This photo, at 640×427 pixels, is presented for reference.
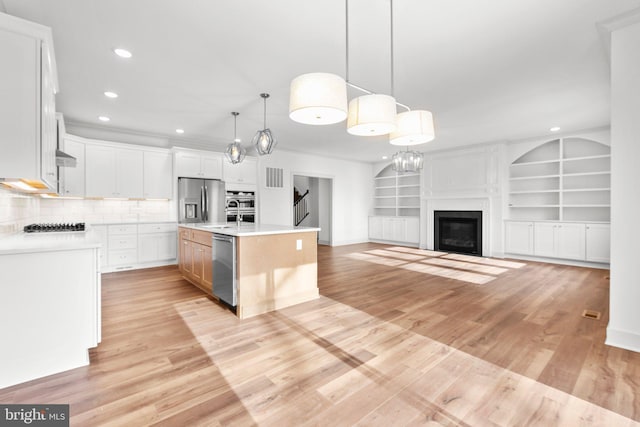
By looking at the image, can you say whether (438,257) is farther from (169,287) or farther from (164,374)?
(164,374)

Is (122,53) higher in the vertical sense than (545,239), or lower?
higher

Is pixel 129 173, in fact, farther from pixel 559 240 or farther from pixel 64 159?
pixel 559 240

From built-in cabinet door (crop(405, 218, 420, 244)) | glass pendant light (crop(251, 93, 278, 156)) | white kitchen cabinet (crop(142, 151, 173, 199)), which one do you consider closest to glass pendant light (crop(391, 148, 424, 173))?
glass pendant light (crop(251, 93, 278, 156))

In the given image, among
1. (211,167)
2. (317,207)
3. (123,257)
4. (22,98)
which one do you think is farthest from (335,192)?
(22,98)

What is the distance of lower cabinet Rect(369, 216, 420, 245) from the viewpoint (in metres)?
8.55

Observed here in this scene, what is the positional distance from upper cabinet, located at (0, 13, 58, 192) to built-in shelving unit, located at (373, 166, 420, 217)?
8.04 metres

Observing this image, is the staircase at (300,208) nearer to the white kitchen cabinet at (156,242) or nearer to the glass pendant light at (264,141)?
the white kitchen cabinet at (156,242)

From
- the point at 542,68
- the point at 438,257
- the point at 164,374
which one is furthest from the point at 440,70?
the point at 438,257

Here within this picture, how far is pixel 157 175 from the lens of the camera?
5906mm

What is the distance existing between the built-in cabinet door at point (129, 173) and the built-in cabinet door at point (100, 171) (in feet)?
0.26

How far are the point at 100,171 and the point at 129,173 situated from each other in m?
0.45

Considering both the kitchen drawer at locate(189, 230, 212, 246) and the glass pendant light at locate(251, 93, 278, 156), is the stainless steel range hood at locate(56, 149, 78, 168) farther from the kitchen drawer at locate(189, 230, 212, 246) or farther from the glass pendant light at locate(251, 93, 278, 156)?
the glass pendant light at locate(251, 93, 278, 156)

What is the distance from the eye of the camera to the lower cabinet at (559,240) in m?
5.49

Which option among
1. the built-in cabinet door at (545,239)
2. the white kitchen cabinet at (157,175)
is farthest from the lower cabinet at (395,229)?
the white kitchen cabinet at (157,175)
